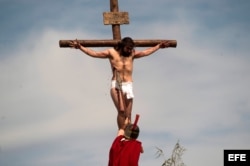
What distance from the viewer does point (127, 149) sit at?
1271 cm

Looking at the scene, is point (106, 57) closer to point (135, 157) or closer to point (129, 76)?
point (129, 76)

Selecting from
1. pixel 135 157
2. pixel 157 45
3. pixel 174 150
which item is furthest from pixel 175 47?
pixel 135 157

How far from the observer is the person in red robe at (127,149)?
12.7 meters

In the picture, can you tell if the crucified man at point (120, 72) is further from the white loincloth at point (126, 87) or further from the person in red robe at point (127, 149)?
the person in red robe at point (127, 149)

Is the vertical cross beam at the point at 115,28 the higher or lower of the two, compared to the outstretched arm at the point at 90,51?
higher

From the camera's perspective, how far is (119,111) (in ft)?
50.4

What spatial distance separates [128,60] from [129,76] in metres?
0.40

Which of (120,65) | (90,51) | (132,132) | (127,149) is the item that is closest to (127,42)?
(120,65)

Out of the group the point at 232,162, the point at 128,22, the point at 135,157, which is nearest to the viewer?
the point at 135,157

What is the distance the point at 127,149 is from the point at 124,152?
9 cm

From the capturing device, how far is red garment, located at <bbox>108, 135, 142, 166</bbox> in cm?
1266

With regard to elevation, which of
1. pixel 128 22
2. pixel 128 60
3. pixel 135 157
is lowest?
pixel 135 157

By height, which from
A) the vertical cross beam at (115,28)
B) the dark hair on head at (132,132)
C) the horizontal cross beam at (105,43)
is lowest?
the dark hair on head at (132,132)

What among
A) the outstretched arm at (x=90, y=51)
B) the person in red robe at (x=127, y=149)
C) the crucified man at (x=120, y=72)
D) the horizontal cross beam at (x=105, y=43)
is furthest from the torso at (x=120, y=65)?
the person in red robe at (x=127, y=149)
